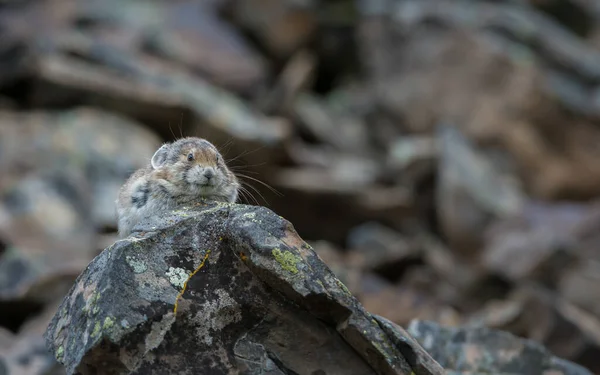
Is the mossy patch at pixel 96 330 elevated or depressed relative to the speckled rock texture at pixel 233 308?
depressed

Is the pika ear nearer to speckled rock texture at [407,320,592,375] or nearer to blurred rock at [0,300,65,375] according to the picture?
blurred rock at [0,300,65,375]

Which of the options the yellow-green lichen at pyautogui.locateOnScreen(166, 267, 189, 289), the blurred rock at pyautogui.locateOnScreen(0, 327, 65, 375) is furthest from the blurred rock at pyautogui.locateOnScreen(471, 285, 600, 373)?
the yellow-green lichen at pyautogui.locateOnScreen(166, 267, 189, 289)

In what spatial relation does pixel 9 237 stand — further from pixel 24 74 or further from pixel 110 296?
pixel 110 296

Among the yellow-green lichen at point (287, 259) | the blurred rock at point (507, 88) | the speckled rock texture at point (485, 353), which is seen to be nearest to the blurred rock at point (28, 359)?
the speckled rock texture at point (485, 353)

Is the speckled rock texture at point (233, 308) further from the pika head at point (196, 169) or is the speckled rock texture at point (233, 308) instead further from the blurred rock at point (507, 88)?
the blurred rock at point (507, 88)

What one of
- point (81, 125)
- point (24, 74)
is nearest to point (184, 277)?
point (81, 125)

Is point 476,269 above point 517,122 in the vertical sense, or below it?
below
